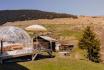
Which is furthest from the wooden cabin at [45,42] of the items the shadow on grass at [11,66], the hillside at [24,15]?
the hillside at [24,15]

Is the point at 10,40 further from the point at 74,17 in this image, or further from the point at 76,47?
the point at 74,17

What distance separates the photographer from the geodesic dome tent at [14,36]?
1534 inches

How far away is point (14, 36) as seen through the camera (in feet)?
132

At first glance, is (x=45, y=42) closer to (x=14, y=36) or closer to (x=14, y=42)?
(x=14, y=36)

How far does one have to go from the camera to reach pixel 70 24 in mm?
98812

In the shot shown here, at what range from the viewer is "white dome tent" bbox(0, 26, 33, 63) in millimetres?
38219

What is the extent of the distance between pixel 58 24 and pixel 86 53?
36.7 m

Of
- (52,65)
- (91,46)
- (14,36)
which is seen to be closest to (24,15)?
(91,46)

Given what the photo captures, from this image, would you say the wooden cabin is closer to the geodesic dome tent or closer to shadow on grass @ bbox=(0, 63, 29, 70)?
A: the geodesic dome tent

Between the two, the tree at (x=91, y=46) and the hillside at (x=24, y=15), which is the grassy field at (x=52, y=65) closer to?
the tree at (x=91, y=46)

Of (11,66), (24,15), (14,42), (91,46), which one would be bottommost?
(91,46)

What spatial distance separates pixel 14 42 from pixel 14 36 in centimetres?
108

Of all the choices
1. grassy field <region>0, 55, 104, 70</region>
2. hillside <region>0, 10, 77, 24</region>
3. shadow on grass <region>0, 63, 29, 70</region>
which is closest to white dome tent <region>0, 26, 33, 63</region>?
shadow on grass <region>0, 63, 29, 70</region>

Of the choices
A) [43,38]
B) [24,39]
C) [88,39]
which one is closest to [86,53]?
[88,39]
